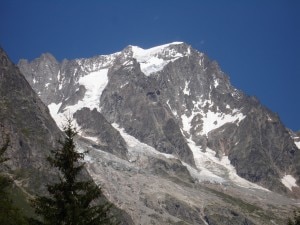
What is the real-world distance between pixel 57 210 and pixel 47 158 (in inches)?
119

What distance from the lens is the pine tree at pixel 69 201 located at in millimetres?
31984

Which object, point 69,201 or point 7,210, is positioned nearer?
point 7,210

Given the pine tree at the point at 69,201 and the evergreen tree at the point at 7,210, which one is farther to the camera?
the evergreen tree at the point at 7,210

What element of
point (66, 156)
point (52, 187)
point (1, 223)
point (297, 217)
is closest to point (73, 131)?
point (66, 156)

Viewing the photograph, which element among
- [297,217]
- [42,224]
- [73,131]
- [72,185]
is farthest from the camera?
[297,217]

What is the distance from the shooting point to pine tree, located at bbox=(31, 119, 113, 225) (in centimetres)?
3198

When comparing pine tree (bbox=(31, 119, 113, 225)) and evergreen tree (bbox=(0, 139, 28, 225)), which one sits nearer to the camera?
pine tree (bbox=(31, 119, 113, 225))

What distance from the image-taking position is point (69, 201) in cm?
3306

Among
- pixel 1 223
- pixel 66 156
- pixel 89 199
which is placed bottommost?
pixel 1 223

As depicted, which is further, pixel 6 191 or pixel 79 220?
pixel 6 191

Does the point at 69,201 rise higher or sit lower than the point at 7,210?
higher

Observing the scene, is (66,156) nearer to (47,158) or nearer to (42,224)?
(47,158)

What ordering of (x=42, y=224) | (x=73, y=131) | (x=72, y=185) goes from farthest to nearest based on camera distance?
(x=73, y=131), (x=72, y=185), (x=42, y=224)

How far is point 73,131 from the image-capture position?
121ft
